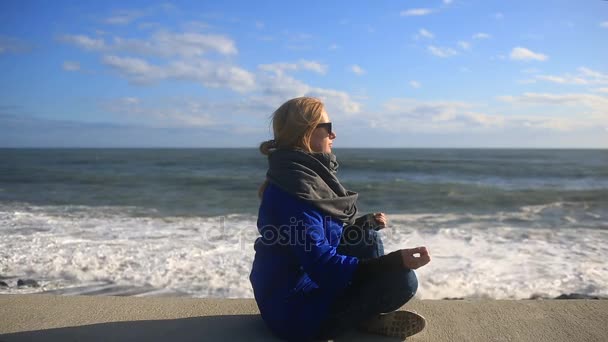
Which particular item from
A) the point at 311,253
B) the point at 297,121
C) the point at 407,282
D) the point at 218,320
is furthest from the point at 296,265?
the point at 218,320

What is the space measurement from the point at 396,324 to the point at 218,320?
1.06 metres

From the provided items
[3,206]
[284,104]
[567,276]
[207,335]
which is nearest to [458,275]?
[567,276]

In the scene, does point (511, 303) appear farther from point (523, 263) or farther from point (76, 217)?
point (76, 217)

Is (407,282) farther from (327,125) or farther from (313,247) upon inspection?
(327,125)

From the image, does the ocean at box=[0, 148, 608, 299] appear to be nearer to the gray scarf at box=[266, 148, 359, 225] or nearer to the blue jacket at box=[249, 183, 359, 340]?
the blue jacket at box=[249, 183, 359, 340]

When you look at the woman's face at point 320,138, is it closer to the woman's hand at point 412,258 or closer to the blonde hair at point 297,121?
the blonde hair at point 297,121

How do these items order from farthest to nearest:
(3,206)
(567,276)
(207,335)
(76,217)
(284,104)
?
(3,206) → (76,217) → (567,276) → (207,335) → (284,104)

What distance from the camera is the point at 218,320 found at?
287cm

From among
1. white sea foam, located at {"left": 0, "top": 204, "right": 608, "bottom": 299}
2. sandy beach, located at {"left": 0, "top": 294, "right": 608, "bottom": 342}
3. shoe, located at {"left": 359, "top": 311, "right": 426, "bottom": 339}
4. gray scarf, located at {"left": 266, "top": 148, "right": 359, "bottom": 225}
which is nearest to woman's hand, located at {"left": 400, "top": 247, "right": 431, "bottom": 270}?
gray scarf, located at {"left": 266, "top": 148, "right": 359, "bottom": 225}

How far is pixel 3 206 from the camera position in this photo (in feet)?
33.9

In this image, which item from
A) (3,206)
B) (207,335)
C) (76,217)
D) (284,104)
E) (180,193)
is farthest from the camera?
(180,193)

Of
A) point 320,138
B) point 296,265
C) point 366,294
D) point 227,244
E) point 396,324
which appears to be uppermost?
point 320,138

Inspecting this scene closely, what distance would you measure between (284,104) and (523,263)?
3995 millimetres

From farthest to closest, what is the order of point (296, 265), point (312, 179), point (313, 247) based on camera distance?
→ point (296, 265), point (312, 179), point (313, 247)
